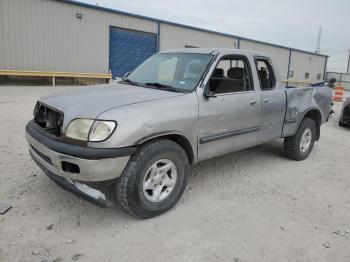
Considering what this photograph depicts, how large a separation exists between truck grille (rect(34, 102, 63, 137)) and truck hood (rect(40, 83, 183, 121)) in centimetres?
7

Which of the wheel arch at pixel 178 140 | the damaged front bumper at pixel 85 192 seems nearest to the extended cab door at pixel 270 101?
the wheel arch at pixel 178 140

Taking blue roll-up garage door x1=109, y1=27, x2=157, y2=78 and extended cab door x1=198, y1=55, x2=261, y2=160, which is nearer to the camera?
extended cab door x1=198, y1=55, x2=261, y2=160

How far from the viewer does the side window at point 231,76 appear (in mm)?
4133

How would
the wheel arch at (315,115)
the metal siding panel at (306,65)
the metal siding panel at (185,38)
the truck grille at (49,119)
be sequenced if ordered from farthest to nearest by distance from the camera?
the metal siding panel at (306,65) → the metal siding panel at (185,38) → the wheel arch at (315,115) → the truck grille at (49,119)

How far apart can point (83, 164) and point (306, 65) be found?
31.9 metres

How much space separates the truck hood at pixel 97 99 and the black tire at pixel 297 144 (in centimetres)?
282

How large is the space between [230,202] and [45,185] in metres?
2.30

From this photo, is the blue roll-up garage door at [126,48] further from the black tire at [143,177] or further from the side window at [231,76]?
the black tire at [143,177]

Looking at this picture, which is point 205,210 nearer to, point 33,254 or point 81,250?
point 81,250

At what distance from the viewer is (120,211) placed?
352cm

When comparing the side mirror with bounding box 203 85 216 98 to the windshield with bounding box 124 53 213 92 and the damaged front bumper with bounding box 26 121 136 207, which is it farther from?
the damaged front bumper with bounding box 26 121 136 207

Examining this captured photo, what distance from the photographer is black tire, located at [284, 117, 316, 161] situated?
5.47 metres

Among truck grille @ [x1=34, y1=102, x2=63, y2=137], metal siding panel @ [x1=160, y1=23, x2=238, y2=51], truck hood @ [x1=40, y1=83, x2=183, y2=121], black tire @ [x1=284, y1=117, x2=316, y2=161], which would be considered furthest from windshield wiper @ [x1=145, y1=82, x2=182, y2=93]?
metal siding panel @ [x1=160, y1=23, x2=238, y2=51]

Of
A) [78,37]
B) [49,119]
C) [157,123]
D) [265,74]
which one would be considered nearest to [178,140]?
[157,123]
